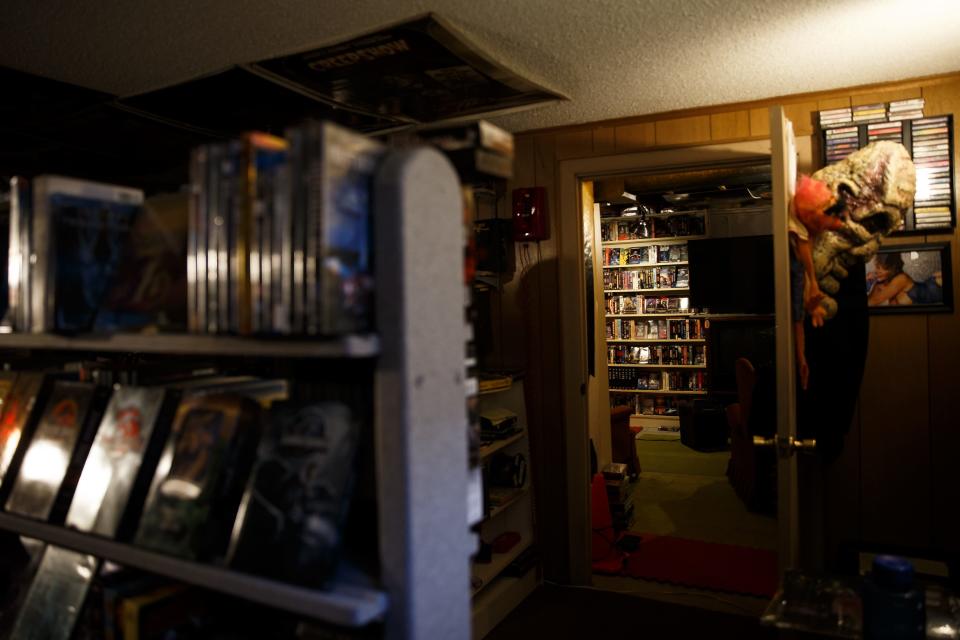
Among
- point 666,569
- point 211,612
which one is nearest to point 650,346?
point 666,569

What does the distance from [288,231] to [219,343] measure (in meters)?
0.25

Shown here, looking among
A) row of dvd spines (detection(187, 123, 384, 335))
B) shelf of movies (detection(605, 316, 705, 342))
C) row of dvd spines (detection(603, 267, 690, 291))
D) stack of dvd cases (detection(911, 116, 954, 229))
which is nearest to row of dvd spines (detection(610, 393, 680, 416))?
shelf of movies (detection(605, 316, 705, 342))

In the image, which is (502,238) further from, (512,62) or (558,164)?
(512,62)

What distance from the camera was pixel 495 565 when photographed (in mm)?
3051

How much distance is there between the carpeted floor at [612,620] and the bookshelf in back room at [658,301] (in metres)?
4.11

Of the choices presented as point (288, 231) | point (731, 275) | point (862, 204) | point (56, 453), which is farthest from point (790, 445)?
point (731, 275)

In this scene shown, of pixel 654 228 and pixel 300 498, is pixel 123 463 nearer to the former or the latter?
pixel 300 498

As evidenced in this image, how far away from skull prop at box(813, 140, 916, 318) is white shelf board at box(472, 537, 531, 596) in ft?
5.71

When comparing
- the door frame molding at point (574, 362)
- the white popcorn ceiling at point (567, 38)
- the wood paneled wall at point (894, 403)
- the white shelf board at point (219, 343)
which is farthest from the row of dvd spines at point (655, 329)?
the white shelf board at point (219, 343)

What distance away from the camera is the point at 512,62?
2.48 meters

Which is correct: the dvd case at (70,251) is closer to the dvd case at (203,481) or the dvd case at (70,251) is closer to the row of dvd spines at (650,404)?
the dvd case at (203,481)

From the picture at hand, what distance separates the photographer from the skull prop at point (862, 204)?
244 centimetres

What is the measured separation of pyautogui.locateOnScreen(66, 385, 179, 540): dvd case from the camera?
52.4 inches

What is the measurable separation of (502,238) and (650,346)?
4.62m
